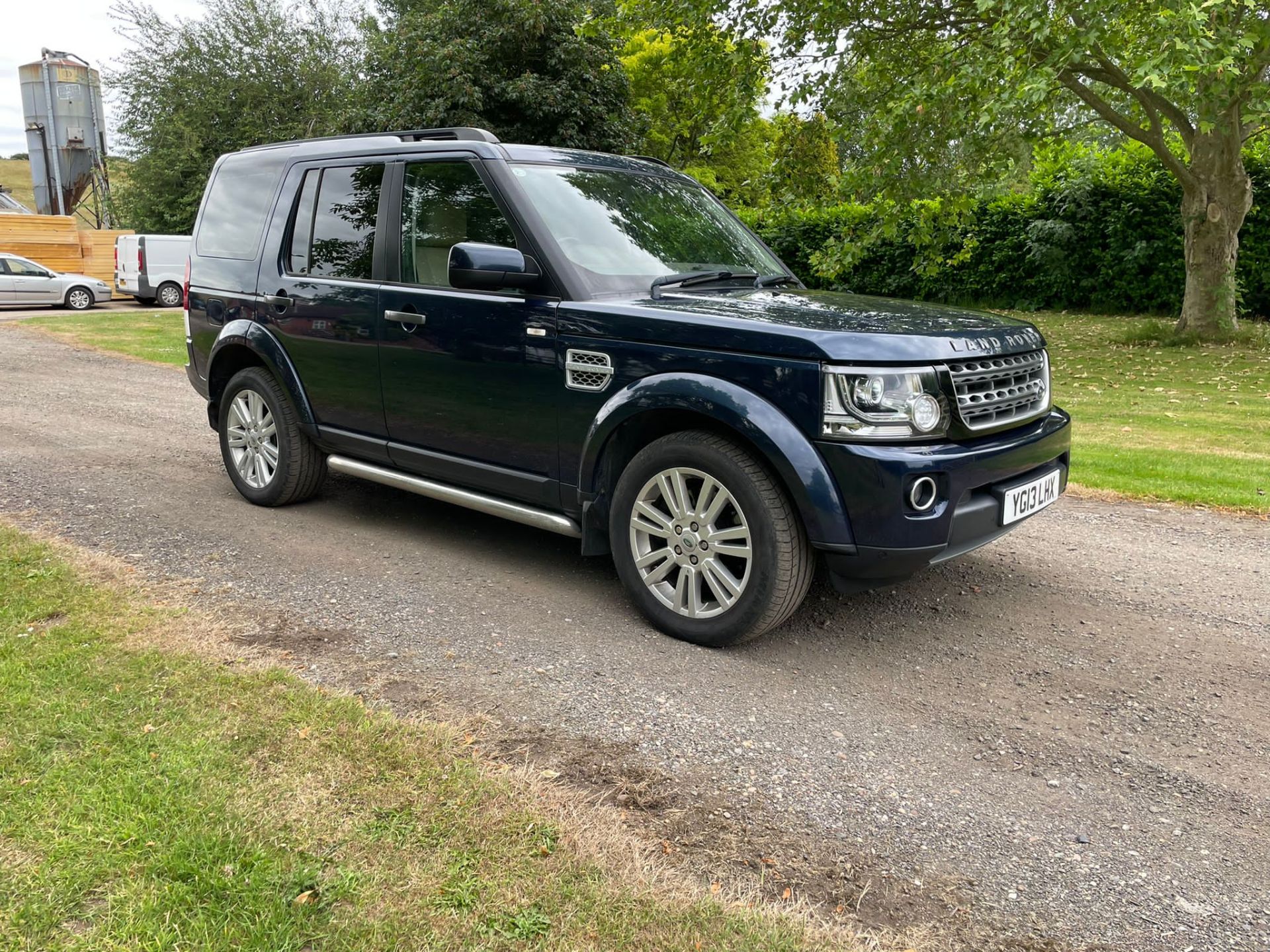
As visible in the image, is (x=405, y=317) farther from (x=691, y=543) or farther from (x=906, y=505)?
(x=906, y=505)

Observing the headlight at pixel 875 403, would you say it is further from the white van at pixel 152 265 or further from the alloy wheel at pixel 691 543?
the white van at pixel 152 265

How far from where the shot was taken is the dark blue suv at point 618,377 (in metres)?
3.58

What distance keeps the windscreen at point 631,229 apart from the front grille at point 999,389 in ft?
4.68

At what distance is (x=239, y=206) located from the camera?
6078mm

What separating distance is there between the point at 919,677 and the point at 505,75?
59.4 feet

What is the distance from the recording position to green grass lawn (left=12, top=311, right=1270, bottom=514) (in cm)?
699

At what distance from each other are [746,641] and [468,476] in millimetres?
1657

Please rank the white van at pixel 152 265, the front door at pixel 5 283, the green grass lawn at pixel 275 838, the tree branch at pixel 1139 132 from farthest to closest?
1. the white van at pixel 152 265
2. the front door at pixel 5 283
3. the tree branch at pixel 1139 132
4. the green grass lawn at pixel 275 838

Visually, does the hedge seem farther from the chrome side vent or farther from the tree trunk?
the chrome side vent

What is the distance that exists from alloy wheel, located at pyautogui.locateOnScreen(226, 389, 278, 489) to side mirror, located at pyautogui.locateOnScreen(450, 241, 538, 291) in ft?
7.28

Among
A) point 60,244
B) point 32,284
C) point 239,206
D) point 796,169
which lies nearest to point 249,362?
point 239,206

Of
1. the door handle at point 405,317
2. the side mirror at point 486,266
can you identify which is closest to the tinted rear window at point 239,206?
the door handle at point 405,317

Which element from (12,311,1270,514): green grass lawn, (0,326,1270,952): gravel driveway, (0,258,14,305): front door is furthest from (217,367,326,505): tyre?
(0,258,14,305): front door

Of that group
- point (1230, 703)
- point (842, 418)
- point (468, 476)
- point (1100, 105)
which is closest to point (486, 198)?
point (468, 476)
